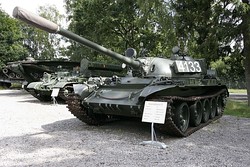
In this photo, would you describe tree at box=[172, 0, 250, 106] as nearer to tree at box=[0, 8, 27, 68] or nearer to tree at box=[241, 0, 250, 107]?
tree at box=[241, 0, 250, 107]

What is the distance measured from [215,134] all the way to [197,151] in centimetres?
199

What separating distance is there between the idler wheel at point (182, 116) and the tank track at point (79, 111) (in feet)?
8.62

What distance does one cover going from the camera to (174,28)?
15.3 m

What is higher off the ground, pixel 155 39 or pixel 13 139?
pixel 155 39

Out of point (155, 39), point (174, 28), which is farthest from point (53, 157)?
point (155, 39)

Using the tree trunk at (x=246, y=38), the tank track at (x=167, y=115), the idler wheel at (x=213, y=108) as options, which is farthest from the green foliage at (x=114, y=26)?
the tank track at (x=167, y=115)

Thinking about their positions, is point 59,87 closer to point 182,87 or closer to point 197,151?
point 182,87

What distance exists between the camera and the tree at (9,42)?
36.3m

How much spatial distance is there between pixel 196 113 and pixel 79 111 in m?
3.26

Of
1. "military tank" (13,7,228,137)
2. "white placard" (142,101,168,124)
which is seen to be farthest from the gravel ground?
"white placard" (142,101,168,124)

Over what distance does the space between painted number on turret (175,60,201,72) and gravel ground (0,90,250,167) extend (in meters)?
1.83

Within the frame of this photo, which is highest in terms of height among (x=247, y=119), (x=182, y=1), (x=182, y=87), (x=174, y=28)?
(x=182, y=1)

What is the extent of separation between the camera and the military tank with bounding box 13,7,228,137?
6.94 metres

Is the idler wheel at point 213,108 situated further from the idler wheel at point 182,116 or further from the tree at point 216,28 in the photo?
the tree at point 216,28
